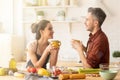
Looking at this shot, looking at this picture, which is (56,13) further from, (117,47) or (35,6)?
(117,47)

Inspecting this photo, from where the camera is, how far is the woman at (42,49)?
234 cm

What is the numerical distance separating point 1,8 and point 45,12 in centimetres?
64

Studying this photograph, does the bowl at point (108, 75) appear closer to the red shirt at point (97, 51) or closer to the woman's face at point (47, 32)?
the red shirt at point (97, 51)

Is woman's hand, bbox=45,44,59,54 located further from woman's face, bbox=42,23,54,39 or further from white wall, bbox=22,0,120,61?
white wall, bbox=22,0,120,61

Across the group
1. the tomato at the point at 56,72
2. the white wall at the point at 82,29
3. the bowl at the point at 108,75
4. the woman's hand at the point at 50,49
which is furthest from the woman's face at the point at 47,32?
the white wall at the point at 82,29

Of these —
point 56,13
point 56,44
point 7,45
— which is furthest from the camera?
point 56,13

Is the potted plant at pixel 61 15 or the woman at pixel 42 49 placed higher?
the potted plant at pixel 61 15

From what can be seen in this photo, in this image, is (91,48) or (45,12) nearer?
(91,48)

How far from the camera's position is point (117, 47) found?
3.75 meters

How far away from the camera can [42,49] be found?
2.42m

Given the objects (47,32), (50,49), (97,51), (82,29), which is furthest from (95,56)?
(82,29)

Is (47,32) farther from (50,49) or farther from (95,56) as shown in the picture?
(95,56)

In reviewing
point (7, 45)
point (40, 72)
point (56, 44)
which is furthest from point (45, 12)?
point (40, 72)

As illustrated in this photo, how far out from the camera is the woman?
2.34m
